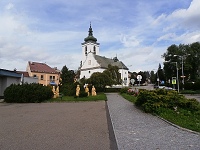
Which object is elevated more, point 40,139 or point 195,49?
point 195,49

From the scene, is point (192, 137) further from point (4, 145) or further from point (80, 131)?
point (4, 145)

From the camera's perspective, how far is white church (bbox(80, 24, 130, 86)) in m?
91.2

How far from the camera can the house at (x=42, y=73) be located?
59.4 meters

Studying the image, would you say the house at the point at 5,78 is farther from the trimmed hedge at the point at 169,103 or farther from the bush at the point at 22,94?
the trimmed hedge at the point at 169,103

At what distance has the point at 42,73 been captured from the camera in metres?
60.9

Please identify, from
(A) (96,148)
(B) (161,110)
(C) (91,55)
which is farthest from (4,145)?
(C) (91,55)

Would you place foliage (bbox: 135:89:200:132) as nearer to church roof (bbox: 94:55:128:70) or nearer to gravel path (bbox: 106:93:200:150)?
gravel path (bbox: 106:93:200:150)

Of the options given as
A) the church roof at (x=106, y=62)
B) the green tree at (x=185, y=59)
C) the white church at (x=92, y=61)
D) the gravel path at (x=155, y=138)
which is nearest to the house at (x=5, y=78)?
the gravel path at (x=155, y=138)

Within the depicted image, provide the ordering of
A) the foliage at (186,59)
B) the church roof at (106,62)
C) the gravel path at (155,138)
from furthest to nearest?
the church roof at (106,62), the foliage at (186,59), the gravel path at (155,138)

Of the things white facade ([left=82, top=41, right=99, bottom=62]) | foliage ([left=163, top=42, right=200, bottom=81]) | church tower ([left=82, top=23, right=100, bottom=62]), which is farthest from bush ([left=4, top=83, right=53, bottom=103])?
church tower ([left=82, top=23, right=100, bottom=62])

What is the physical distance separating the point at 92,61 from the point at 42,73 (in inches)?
1363

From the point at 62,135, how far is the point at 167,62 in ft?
224

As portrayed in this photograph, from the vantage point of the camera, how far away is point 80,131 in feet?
26.8

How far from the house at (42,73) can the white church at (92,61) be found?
28.5 metres
